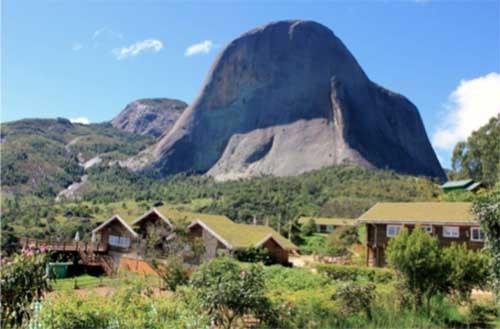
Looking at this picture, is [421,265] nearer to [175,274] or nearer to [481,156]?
[175,274]

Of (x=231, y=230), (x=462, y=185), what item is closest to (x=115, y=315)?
(x=231, y=230)

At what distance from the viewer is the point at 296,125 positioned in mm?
113625

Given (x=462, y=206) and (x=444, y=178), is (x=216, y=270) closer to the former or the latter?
(x=462, y=206)

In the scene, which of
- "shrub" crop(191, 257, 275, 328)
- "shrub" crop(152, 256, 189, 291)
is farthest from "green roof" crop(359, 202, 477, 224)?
"shrub" crop(191, 257, 275, 328)

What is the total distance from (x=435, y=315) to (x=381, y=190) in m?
62.1

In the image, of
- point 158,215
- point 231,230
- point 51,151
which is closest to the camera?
point 231,230

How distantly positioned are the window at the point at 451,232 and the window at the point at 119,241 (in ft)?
77.0

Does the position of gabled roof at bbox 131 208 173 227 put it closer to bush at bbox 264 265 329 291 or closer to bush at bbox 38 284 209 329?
bush at bbox 264 265 329 291

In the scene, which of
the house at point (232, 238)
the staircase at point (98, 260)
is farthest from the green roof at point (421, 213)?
the staircase at point (98, 260)

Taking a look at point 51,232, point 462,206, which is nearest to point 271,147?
point 51,232

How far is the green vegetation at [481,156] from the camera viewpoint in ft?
170

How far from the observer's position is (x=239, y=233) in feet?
116

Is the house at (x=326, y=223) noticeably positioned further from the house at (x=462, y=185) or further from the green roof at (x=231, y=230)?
the green roof at (x=231, y=230)

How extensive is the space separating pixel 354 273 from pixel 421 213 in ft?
27.6
